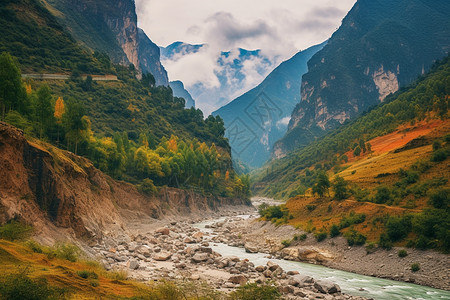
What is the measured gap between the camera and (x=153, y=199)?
3000 inches

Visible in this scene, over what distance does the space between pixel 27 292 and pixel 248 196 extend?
458ft

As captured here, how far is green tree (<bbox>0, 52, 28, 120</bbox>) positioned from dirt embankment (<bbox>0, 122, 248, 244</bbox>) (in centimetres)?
1220

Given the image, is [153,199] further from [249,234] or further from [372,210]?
[372,210]

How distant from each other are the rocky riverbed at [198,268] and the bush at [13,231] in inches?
331

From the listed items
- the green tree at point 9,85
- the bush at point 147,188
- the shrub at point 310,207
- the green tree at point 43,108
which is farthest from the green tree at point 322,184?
the green tree at point 9,85

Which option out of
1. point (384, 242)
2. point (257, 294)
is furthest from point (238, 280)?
point (384, 242)

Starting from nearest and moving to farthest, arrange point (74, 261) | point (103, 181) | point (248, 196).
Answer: point (74, 261) → point (103, 181) → point (248, 196)

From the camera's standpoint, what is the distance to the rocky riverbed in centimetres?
2894

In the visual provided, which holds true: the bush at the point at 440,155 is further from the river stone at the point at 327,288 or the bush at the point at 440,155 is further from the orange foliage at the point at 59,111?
the orange foliage at the point at 59,111

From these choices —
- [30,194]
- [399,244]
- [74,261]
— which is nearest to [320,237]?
[399,244]

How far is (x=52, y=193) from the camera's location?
1405 inches

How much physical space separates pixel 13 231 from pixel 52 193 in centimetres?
1140

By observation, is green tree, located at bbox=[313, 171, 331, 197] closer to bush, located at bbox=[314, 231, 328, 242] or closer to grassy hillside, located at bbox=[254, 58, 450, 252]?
grassy hillside, located at bbox=[254, 58, 450, 252]

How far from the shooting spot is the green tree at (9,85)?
4459 centimetres
